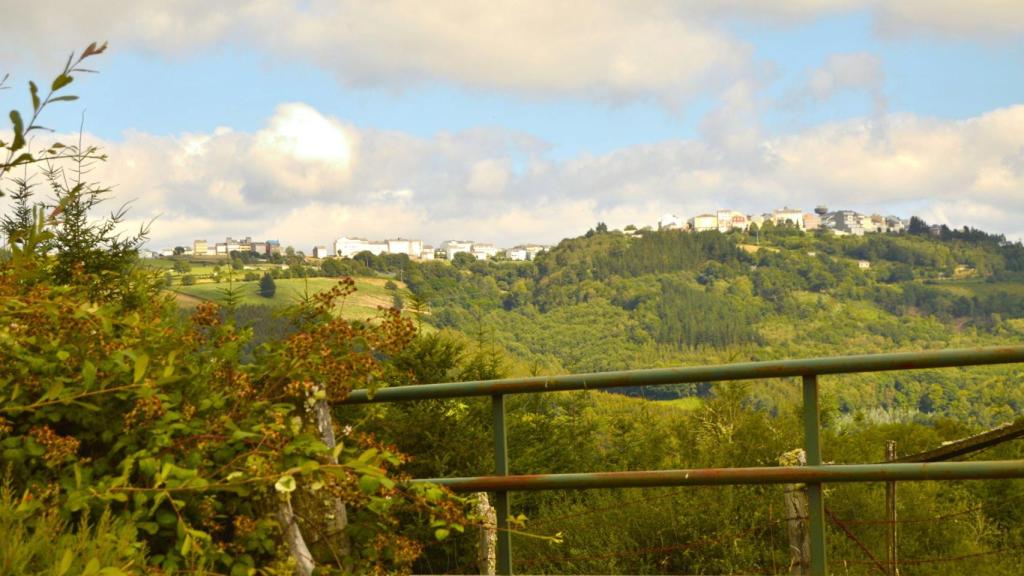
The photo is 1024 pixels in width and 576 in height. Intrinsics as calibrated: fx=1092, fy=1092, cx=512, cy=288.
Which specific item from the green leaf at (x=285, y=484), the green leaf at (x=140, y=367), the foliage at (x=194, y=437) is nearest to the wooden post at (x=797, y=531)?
the foliage at (x=194, y=437)

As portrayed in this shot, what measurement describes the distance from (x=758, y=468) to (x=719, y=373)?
276mm

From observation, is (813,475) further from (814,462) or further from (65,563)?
(65,563)

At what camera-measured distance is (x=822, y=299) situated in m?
168

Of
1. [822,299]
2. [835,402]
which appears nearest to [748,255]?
[822,299]

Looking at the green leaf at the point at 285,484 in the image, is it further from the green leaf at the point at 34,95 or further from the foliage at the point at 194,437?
the green leaf at the point at 34,95

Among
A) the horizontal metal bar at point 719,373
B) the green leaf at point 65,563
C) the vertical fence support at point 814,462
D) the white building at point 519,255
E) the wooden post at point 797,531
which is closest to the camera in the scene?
the green leaf at point 65,563

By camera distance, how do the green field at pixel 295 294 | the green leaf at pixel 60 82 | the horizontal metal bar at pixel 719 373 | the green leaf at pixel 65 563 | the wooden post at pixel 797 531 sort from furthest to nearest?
1. the wooden post at pixel 797 531
2. the green field at pixel 295 294
3. the horizontal metal bar at pixel 719 373
4. the green leaf at pixel 60 82
5. the green leaf at pixel 65 563

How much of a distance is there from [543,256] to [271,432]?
186 meters

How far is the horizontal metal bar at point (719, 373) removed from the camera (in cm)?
292

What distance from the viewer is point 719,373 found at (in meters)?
3.01

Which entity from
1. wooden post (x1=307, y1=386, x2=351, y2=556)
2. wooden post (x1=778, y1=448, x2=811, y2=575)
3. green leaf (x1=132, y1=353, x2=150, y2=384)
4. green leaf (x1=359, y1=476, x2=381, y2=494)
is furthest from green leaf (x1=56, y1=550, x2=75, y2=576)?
wooden post (x1=778, y1=448, x2=811, y2=575)

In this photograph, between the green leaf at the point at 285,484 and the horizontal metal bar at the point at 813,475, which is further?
the horizontal metal bar at the point at 813,475

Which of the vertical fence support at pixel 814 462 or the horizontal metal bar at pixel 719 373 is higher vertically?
the horizontal metal bar at pixel 719 373

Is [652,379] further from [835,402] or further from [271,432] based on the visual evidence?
[835,402]
